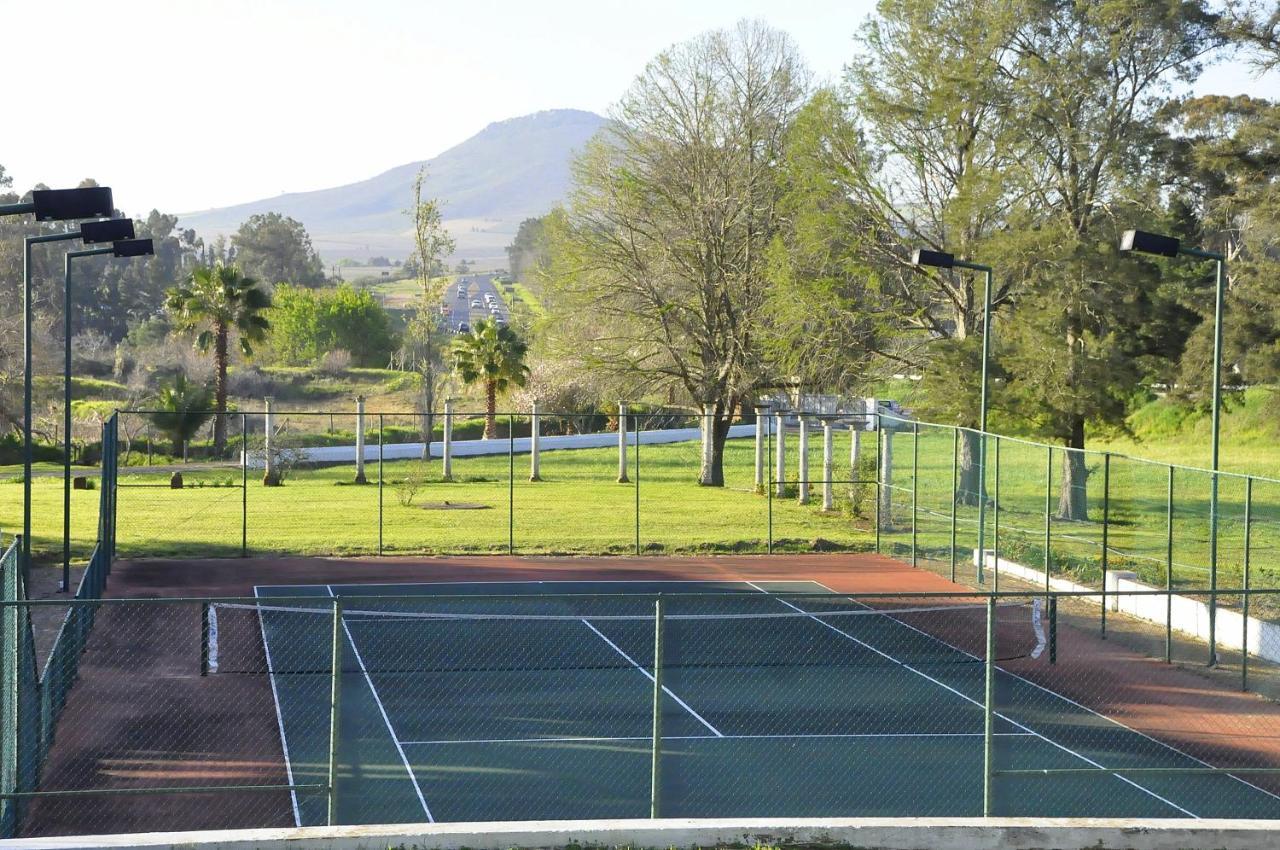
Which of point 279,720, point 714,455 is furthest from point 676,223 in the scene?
point 279,720

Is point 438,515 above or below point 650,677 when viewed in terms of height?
above

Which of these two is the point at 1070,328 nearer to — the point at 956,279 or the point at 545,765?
the point at 956,279

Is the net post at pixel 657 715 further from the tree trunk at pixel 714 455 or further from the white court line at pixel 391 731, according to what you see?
the tree trunk at pixel 714 455

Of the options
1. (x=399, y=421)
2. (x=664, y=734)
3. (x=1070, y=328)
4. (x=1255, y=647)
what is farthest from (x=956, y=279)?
(x=399, y=421)

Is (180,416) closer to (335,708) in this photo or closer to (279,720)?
(279,720)

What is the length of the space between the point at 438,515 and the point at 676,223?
42.1 feet

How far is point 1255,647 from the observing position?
65.2 feet

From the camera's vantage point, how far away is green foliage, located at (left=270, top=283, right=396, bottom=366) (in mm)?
88750

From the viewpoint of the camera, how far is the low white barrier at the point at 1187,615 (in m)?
19.7

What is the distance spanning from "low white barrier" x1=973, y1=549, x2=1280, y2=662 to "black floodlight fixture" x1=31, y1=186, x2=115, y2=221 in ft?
44.6

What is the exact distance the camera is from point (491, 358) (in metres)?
54.3

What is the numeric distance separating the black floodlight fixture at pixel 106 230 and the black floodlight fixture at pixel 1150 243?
13.6m

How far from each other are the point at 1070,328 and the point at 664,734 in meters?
20.8

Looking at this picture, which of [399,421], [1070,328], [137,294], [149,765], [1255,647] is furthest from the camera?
[137,294]
